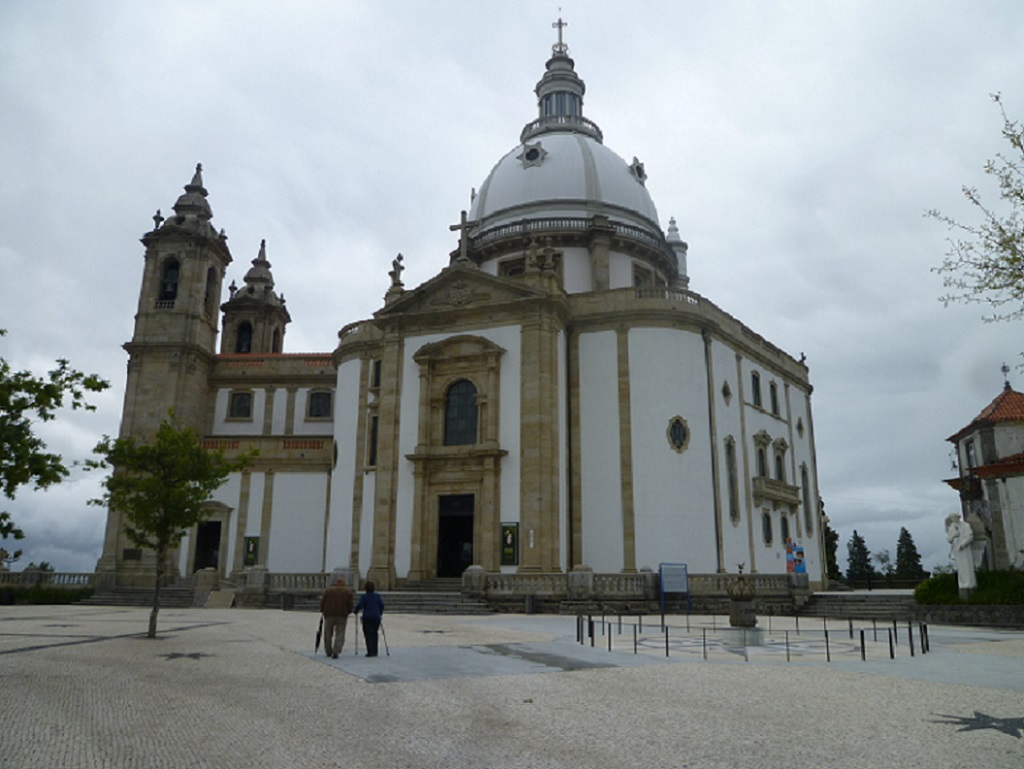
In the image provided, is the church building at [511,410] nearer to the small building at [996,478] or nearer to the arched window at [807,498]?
the arched window at [807,498]

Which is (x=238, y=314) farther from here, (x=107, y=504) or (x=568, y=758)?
(x=568, y=758)

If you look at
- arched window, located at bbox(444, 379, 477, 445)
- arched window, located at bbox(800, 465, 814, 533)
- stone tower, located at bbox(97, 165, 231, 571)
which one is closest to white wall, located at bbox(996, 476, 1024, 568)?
arched window, located at bbox(800, 465, 814, 533)

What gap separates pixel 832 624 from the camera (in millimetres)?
24625

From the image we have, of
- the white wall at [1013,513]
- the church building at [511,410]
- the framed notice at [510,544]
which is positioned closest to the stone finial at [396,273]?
the church building at [511,410]

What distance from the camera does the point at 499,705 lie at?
31.7 ft

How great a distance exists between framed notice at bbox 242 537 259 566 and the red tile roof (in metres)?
35.6

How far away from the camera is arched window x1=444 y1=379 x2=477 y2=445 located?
112 ft

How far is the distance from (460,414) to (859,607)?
17388 mm

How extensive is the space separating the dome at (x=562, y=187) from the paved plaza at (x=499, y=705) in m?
30.4

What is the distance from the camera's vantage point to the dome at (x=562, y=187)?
4328cm

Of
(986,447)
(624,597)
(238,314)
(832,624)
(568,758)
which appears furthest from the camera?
(238,314)

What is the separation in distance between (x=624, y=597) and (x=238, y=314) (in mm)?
36596

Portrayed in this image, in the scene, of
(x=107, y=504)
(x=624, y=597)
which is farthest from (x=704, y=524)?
(x=107, y=504)

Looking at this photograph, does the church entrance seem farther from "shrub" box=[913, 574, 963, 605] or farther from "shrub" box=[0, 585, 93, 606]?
"shrub" box=[913, 574, 963, 605]
